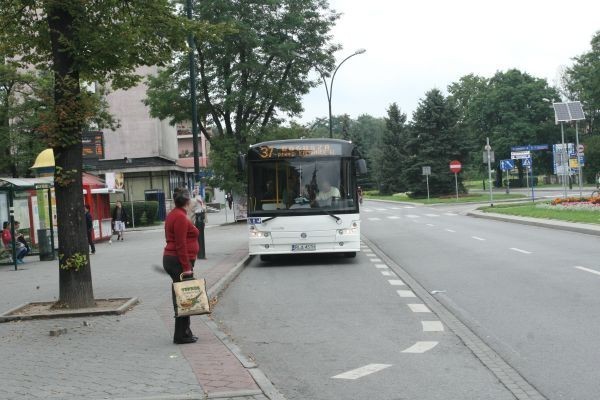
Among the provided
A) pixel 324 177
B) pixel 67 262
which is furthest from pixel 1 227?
pixel 67 262

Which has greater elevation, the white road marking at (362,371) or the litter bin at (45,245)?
the litter bin at (45,245)

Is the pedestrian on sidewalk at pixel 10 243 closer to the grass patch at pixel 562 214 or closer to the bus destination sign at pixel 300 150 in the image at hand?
the bus destination sign at pixel 300 150

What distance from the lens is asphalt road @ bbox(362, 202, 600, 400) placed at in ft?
20.9

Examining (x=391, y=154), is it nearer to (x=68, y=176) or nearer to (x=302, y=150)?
(x=302, y=150)

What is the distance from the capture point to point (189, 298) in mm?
7543

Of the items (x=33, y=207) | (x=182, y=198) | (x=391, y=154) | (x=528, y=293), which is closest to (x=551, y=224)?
(x=528, y=293)

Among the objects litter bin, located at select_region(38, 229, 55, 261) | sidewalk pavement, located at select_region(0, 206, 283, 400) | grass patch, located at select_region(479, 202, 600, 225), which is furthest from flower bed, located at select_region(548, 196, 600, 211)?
sidewalk pavement, located at select_region(0, 206, 283, 400)

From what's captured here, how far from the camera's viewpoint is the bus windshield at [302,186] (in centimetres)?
1647

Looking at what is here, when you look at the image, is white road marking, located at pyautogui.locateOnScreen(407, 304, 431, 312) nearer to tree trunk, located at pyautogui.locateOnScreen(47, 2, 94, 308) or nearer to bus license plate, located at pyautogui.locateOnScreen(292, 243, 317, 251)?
tree trunk, located at pyautogui.locateOnScreen(47, 2, 94, 308)

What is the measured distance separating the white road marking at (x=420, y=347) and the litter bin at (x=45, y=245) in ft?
55.7

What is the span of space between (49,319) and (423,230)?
766 inches

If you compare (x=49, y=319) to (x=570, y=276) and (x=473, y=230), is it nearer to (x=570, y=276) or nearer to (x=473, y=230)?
(x=570, y=276)

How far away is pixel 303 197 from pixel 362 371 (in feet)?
33.8

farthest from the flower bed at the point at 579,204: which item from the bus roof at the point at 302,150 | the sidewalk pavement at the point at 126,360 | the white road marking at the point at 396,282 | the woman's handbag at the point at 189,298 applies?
the woman's handbag at the point at 189,298
